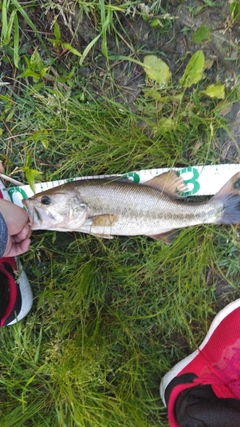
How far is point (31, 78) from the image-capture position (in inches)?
107

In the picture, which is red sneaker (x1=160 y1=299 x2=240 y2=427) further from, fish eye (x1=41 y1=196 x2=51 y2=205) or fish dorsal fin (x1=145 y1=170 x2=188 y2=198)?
fish eye (x1=41 y1=196 x2=51 y2=205)

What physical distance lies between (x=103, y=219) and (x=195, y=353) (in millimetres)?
1296

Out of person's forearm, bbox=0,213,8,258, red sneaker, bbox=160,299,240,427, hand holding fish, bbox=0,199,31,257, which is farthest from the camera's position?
red sneaker, bbox=160,299,240,427

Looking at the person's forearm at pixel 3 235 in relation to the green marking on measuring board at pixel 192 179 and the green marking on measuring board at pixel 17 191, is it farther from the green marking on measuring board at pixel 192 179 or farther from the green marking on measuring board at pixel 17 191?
the green marking on measuring board at pixel 192 179

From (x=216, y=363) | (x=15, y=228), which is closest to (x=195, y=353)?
(x=216, y=363)

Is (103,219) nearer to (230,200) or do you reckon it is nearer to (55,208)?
(55,208)

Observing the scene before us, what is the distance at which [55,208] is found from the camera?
242 centimetres

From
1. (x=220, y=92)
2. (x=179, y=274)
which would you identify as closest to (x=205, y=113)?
(x=220, y=92)

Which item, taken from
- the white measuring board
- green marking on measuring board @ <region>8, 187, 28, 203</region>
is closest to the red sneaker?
the white measuring board

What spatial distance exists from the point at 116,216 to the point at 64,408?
1.60 metres

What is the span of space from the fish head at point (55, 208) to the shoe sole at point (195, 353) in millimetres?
1308

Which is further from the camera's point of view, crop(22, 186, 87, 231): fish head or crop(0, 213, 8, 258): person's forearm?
crop(22, 186, 87, 231): fish head

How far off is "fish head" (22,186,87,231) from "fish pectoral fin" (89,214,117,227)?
79 mm

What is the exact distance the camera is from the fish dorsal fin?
2.59 metres
